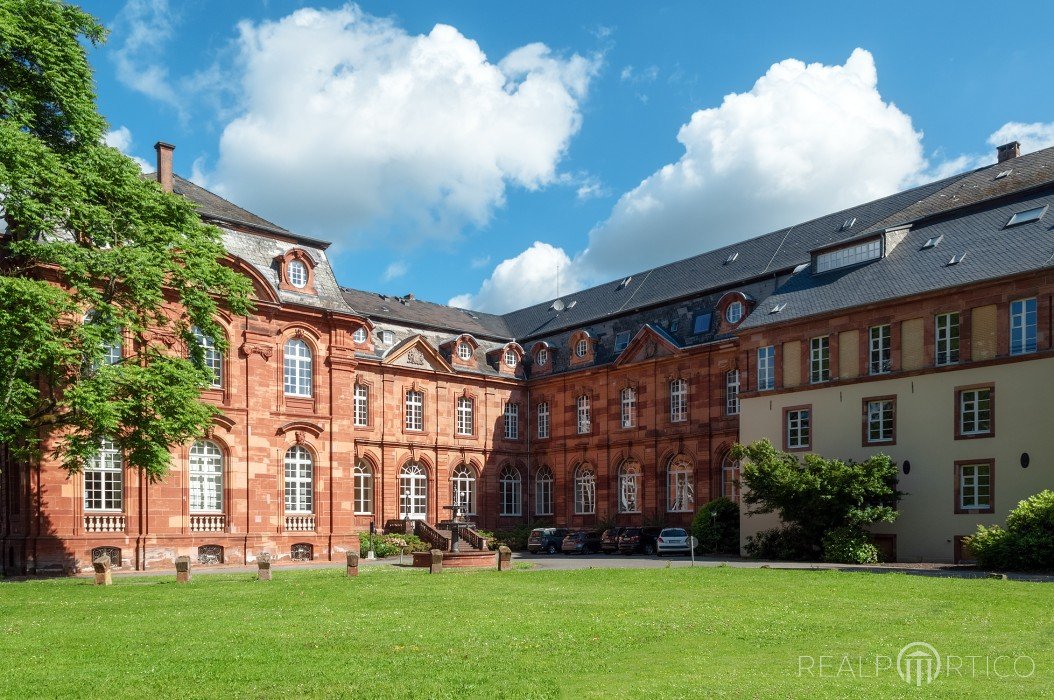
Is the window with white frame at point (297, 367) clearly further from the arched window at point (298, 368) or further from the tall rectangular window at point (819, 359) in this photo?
the tall rectangular window at point (819, 359)

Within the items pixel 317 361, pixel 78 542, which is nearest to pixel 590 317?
pixel 317 361

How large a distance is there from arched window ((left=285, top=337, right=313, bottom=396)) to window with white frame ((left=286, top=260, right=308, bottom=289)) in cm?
218

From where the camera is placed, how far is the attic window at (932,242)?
34500 millimetres

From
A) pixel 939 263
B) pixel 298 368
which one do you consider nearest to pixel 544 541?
pixel 298 368

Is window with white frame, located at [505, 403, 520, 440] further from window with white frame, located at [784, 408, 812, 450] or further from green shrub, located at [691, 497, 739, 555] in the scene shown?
window with white frame, located at [784, 408, 812, 450]

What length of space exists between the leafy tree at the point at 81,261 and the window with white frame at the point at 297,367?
33.3ft

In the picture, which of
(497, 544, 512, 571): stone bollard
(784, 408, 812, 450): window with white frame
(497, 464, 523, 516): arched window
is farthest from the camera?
(497, 464, 523, 516): arched window

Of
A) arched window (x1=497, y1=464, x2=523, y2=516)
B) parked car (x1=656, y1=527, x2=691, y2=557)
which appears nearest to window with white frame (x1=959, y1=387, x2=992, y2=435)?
parked car (x1=656, y1=527, x2=691, y2=557)

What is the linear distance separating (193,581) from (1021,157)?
106ft

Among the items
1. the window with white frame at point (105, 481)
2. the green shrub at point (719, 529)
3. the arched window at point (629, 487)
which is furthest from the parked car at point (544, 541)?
the window with white frame at point (105, 481)

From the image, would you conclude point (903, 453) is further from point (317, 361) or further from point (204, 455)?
point (204, 455)

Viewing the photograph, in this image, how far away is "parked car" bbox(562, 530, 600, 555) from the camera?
140 feet

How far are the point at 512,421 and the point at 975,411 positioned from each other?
2726cm

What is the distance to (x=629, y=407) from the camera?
4872 centimetres
